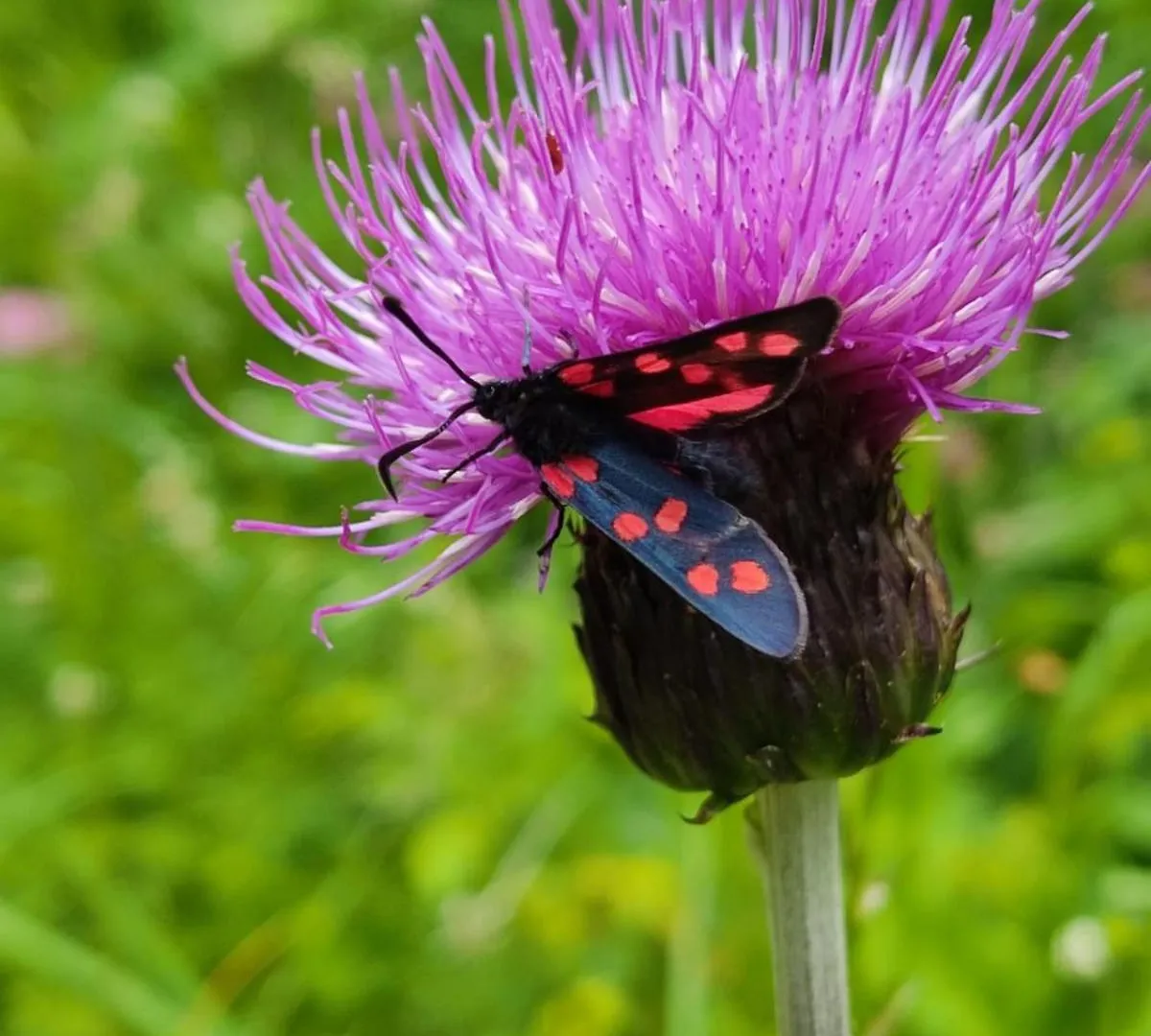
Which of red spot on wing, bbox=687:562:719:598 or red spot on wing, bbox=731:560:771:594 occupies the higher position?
red spot on wing, bbox=687:562:719:598

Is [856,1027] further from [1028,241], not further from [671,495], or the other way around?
[1028,241]

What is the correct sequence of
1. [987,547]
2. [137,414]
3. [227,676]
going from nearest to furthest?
[987,547]
[227,676]
[137,414]

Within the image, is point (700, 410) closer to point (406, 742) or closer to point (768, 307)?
point (768, 307)

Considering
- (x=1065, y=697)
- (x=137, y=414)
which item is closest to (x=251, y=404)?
(x=137, y=414)

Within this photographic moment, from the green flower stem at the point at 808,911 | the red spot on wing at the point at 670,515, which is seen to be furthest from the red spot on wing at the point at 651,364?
the green flower stem at the point at 808,911

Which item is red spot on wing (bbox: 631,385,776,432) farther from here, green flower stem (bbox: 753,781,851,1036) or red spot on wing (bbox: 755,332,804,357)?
green flower stem (bbox: 753,781,851,1036)

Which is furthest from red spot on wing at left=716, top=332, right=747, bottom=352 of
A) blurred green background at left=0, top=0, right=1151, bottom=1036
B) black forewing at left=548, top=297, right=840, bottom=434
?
blurred green background at left=0, top=0, right=1151, bottom=1036

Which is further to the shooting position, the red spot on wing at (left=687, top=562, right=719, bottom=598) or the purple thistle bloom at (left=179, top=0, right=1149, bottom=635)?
the purple thistle bloom at (left=179, top=0, right=1149, bottom=635)
